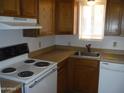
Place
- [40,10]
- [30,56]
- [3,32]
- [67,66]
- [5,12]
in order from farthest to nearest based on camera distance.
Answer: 1. [67,66]
2. [30,56]
3. [40,10]
4. [3,32]
5. [5,12]

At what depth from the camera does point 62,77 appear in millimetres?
2705

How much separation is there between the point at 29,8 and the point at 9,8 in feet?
1.50

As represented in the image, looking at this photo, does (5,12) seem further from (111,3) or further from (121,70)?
(121,70)

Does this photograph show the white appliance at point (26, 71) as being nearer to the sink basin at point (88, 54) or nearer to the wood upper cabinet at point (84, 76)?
the wood upper cabinet at point (84, 76)

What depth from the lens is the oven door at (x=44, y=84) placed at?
167cm

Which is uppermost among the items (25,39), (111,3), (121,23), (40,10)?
(111,3)

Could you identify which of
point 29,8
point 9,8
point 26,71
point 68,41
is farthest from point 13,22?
point 68,41

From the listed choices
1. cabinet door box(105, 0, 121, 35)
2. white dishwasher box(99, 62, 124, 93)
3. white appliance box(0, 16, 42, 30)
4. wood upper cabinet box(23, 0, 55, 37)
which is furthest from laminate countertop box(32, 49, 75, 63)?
cabinet door box(105, 0, 121, 35)

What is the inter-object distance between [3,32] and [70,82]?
5.56 ft

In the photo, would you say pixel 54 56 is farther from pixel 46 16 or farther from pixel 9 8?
pixel 9 8

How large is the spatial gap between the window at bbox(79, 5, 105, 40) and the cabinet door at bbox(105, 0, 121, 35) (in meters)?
0.51

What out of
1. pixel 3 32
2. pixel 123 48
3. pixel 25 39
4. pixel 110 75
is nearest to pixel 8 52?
pixel 3 32

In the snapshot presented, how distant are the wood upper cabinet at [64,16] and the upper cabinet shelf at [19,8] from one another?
841 millimetres

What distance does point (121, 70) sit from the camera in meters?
2.47
